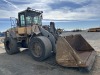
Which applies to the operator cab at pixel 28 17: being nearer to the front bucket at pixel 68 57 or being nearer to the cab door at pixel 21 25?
the cab door at pixel 21 25

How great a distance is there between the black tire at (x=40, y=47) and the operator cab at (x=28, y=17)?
4.45ft

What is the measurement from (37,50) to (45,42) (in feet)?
1.96

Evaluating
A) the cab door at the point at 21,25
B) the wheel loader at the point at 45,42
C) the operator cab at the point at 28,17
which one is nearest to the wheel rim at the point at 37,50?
the wheel loader at the point at 45,42

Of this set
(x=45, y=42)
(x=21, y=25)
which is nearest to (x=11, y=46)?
(x=21, y=25)

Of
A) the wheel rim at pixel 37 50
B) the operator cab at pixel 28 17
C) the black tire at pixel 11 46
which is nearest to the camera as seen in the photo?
the wheel rim at pixel 37 50

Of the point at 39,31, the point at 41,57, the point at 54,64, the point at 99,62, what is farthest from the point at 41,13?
the point at 99,62

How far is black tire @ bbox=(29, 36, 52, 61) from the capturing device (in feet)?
20.0

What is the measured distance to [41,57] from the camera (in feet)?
20.3

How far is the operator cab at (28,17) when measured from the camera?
24.8 ft

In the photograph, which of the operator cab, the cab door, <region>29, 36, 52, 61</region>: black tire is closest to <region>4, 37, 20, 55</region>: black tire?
the cab door

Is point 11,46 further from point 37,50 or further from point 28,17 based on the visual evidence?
point 37,50

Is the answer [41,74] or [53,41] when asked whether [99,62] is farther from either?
[41,74]

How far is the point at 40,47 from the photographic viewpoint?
247 inches

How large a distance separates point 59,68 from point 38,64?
3.39ft
